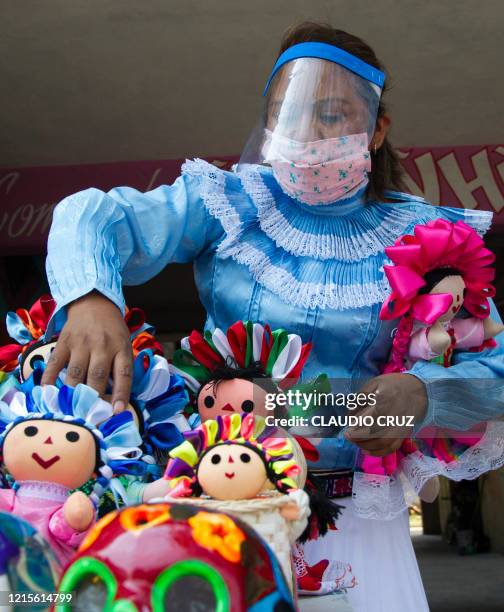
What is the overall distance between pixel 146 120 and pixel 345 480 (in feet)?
11.8

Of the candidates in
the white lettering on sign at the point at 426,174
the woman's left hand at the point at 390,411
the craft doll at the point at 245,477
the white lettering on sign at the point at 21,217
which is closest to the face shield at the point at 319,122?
the woman's left hand at the point at 390,411

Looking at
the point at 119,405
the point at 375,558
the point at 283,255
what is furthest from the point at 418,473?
the point at 119,405

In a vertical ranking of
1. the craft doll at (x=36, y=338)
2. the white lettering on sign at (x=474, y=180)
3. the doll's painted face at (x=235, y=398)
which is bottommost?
the doll's painted face at (x=235, y=398)

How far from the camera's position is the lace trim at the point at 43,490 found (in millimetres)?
840

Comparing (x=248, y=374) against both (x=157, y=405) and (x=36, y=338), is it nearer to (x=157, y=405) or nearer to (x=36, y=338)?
(x=157, y=405)

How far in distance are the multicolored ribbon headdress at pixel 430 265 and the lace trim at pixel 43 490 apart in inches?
22.9

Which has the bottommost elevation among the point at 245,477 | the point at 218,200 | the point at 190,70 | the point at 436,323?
the point at 245,477

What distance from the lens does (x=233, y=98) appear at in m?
4.38

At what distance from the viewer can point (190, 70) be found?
414 centimetres

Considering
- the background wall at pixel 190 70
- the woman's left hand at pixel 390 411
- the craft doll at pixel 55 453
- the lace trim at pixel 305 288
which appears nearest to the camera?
the craft doll at pixel 55 453

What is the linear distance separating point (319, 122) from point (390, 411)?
54 cm

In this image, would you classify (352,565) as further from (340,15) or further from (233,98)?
(233,98)

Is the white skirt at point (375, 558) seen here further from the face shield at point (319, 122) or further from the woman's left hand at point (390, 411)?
the face shield at point (319, 122)

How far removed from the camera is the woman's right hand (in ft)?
3.03
